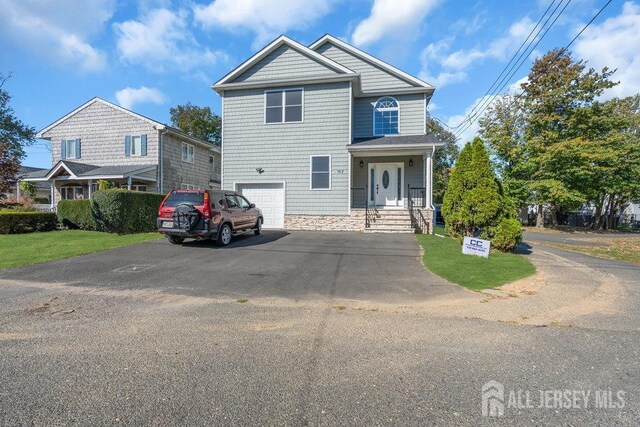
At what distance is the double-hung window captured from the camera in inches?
585

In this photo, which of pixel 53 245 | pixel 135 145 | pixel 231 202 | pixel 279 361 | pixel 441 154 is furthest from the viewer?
pixel 441 154

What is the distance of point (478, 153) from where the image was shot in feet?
32.4

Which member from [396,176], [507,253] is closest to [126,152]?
[396,176]

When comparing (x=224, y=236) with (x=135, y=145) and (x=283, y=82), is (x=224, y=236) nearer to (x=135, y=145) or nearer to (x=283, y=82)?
(x=283, y=82)

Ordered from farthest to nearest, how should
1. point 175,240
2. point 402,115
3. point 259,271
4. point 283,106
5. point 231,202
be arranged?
point 402,115 < point 283,106 < point 231,202 < point 175,240 < point 259,271

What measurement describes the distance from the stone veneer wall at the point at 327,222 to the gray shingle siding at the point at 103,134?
37.9 feet

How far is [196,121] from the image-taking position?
43.9 meters

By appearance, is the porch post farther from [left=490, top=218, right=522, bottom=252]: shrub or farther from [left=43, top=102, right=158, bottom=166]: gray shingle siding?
[left=43, top=102, right=158, bottom=166]: gray shingle siding

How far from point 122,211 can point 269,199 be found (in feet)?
20.2

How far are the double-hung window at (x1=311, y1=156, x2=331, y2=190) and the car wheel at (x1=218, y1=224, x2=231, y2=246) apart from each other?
18.3ft

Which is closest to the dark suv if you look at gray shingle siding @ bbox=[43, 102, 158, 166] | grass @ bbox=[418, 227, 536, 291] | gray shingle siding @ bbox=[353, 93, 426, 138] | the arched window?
grass @ bbox=[418, 227, 536, 291]

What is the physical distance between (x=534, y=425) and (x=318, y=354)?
1772mm

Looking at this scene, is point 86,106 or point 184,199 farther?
point 86,106

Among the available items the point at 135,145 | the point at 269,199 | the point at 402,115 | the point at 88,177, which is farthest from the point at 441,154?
the point at 88,177
